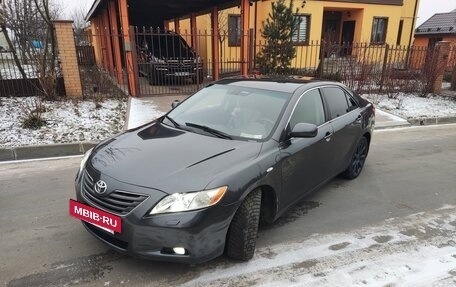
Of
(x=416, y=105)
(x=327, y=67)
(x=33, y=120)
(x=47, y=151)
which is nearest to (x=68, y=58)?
(x=33, y=120)

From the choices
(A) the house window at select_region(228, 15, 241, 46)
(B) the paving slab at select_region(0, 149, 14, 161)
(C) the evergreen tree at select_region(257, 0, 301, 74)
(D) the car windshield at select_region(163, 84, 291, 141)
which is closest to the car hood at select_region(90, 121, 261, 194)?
(D) the car windshield at select_region(163, 84, 291, 141)

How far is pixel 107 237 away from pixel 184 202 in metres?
0.77

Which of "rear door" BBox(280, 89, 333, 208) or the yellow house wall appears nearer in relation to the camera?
"rear door" BBox(280, 89, 333, 208)

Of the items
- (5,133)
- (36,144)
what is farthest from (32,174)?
(5,133)

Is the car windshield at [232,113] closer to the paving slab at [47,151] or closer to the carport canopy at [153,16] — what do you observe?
the paving slab at [47,151]

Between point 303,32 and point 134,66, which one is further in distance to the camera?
point 303,32

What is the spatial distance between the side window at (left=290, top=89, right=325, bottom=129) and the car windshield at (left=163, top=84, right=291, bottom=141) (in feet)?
0.56

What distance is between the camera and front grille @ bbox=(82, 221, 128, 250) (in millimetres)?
2742

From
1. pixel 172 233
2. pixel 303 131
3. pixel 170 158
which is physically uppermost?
pixel 303 131

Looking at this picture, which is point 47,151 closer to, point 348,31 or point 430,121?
point 430,121

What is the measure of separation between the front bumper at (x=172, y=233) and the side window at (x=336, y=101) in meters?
2.27

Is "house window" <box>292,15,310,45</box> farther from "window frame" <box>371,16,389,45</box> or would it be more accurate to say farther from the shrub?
the shrub

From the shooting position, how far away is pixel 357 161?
5.28 metres

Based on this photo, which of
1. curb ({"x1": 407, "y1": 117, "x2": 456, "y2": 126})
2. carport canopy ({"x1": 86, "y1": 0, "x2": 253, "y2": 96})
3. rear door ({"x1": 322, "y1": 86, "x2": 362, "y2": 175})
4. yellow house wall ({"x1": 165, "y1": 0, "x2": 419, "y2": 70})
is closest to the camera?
rear door ({"x1": 322, "y1": 86, "x2": 362, "y2": 175})
